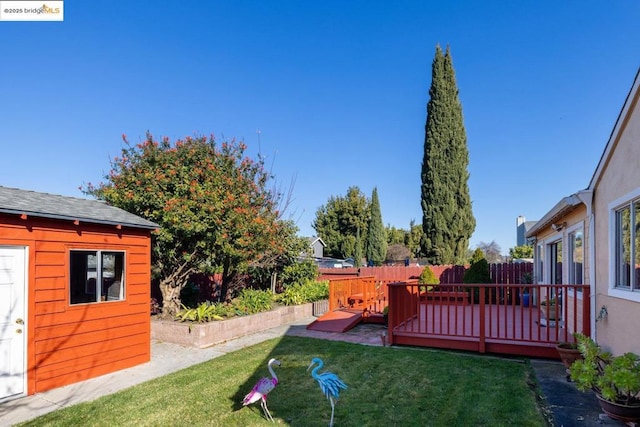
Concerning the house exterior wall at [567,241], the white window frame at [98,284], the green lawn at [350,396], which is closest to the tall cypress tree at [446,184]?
→ the house exterior wall at [567,241]

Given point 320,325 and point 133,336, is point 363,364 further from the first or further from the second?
point 133,336

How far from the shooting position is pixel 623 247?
4445 mm

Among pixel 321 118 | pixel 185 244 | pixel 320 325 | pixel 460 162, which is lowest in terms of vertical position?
pixel 320 325

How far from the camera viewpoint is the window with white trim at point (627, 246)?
405 cm

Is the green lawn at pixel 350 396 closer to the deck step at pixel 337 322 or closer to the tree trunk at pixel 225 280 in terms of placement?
the deck step at pixel 337 322

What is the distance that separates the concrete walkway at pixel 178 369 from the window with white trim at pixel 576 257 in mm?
1844

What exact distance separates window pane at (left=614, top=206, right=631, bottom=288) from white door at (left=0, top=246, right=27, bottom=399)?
7.79 m

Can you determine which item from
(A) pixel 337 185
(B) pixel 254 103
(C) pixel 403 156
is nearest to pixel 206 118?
(B) pixel 254 103

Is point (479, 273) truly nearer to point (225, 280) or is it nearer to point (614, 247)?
point (225, 280)

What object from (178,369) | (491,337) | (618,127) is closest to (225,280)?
(178,369)

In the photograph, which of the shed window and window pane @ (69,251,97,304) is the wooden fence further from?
window pane @ (69,251,97,304)

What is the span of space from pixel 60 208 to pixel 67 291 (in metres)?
1.31

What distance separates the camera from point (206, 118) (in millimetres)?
13539

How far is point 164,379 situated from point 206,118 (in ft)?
33.6
